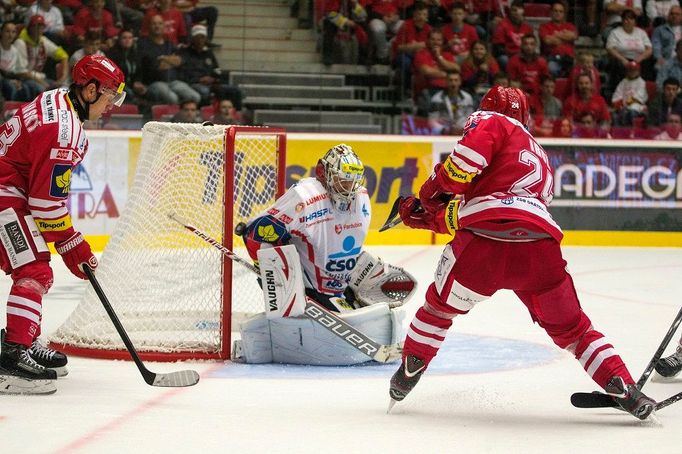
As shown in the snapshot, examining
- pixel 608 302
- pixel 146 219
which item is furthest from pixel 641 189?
pixel 146 219

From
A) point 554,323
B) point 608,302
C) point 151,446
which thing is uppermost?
point 554,323

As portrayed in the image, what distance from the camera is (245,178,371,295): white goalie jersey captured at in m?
4.68

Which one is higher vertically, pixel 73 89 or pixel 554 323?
pixel 73 89

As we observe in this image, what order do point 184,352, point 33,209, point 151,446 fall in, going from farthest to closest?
point 184,352 < point 33,209 < point 151,446

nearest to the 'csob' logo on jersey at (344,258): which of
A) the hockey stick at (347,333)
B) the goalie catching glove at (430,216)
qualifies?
the hockey stick at (347,333)

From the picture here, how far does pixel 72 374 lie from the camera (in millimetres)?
4438

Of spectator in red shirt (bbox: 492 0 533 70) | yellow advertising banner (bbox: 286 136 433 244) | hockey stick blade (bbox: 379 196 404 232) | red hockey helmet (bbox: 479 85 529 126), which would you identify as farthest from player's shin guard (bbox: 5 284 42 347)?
spectator in red shirt (bbox: 492 0 533 70)

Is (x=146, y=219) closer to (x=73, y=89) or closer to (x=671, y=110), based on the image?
(x=73, y=89)

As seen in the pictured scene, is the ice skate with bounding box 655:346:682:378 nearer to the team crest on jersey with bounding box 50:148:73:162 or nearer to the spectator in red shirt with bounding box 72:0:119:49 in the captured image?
the team crest on jersey with bounding box 50:148:73:162

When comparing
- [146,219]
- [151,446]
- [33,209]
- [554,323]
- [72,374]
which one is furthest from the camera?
[146,219]

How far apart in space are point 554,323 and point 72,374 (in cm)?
189

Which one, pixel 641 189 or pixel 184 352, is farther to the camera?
pixel 641 189

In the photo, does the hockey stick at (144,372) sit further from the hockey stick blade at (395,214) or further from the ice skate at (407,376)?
the hockey stick blade at (395,214)

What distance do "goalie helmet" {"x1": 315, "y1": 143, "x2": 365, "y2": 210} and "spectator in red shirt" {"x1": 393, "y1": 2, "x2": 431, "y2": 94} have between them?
5081 mm
